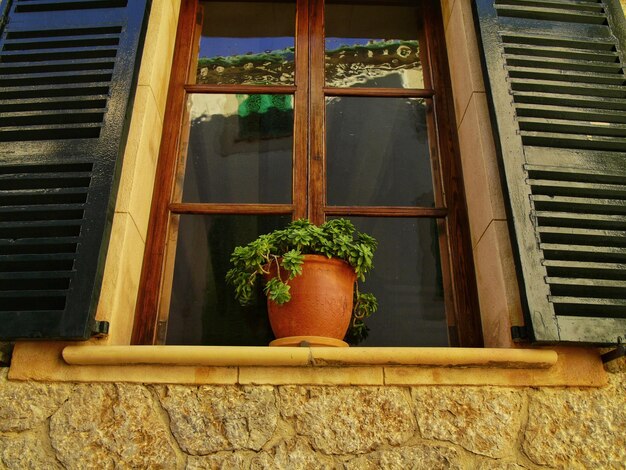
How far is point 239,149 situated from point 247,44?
0.72m

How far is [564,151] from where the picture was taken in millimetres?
2281

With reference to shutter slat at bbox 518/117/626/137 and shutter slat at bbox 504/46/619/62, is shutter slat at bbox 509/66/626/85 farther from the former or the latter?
shutter slat at bbox 518/117/626/137

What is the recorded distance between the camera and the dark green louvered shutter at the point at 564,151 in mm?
2004

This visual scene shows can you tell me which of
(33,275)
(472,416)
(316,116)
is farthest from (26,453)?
(316,116)

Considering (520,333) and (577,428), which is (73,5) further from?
(577,428)

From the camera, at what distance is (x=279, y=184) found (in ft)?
8.91

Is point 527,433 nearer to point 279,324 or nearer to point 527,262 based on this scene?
point 527,262

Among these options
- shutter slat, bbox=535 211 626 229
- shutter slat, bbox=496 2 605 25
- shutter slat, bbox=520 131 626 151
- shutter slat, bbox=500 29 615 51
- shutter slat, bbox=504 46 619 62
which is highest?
shutter slat, bbox=496 2 605 25

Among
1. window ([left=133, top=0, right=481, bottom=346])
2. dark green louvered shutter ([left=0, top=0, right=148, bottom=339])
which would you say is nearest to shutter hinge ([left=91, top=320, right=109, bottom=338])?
dark green louvered shutter ([left=0, top=0, right=148, bottom=339])

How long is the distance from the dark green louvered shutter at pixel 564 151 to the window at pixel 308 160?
41 cm

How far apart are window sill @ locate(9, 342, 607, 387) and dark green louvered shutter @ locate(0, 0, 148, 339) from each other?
12cm

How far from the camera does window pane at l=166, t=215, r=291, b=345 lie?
2.38 metres

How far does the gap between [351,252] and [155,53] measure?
1280 millimetres

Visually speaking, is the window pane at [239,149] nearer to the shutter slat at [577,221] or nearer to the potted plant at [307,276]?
the potted plant at [307,276]
